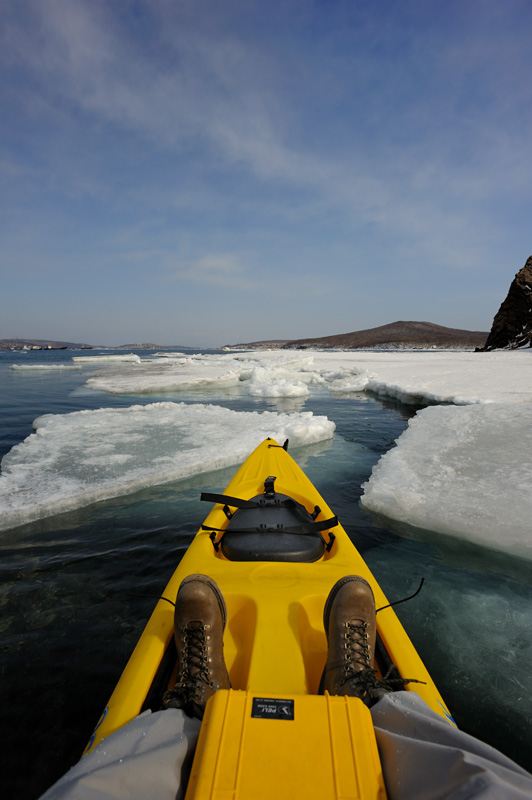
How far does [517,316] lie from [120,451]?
48726 mm

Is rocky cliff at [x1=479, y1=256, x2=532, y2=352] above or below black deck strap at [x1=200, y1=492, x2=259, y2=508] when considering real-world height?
above

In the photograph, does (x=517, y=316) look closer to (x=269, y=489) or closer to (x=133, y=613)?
(x=269, y=489)

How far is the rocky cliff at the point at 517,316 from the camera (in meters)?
40.6

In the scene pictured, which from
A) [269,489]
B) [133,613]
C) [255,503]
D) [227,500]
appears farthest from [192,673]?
[269,489]

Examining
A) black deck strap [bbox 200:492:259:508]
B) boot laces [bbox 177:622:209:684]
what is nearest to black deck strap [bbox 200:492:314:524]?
black deck strap [bbox 200:492:259:508]

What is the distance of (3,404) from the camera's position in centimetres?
1095

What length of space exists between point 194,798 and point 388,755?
588mm

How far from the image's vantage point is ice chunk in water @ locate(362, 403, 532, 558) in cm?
308

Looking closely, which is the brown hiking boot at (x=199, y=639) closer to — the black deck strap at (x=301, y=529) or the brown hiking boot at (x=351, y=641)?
the brown hiking boot at (x=351, y=641)

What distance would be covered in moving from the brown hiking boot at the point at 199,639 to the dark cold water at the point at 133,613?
27.8 inches

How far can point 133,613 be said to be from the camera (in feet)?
8.05

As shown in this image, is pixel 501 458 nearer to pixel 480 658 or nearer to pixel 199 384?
pixel 480 658

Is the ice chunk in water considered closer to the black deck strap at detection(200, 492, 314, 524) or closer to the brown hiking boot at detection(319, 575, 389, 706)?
the black deck strap at detection(200, 492, 314, 524)

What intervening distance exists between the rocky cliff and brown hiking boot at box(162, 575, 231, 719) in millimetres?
47365
